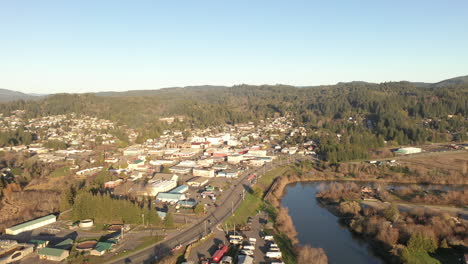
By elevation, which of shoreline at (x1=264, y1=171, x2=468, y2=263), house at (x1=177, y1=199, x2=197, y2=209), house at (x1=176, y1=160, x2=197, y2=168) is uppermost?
house at (x1=176, y1=160, x2=197, y2=168)

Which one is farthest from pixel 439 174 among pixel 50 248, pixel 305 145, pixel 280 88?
pixel 280 88

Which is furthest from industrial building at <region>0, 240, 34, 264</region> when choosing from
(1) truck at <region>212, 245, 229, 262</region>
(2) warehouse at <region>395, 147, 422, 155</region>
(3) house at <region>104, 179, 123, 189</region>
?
(2) warehouse at <region>395, 147, 422, 155</region>

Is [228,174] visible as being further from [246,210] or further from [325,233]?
[325,233]

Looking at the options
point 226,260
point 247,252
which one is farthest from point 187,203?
point 226,260

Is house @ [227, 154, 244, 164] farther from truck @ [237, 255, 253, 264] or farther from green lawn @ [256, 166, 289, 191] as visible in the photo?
truck @ [237, 255, 253, 264]

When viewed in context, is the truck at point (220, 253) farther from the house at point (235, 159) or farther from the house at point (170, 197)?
the house at point (235, 159)

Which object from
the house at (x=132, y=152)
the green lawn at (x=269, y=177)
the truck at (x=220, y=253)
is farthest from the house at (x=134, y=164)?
the truck at (x=220, y=253)
